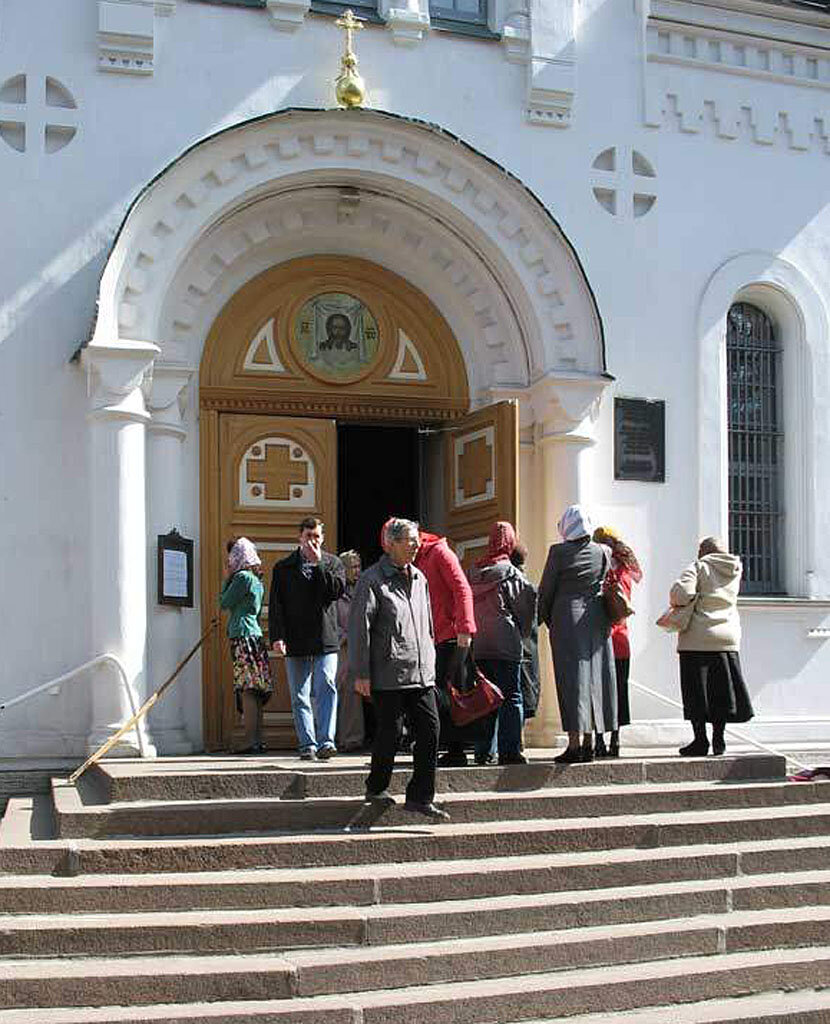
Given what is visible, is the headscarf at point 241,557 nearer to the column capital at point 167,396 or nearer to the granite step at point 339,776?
the column capital at point 167,396

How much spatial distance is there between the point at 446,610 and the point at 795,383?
18.7 ft

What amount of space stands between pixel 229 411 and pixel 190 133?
222 cm

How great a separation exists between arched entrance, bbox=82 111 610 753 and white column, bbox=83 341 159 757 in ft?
0.04

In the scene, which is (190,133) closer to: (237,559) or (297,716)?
(237,559)

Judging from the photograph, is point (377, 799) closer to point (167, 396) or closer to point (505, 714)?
point (505, 714)

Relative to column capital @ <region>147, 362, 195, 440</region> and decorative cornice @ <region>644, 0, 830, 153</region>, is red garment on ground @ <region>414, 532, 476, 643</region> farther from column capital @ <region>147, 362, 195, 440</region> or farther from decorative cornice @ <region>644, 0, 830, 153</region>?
decorative cornice @ <region>644, 0, 830, 153</region>

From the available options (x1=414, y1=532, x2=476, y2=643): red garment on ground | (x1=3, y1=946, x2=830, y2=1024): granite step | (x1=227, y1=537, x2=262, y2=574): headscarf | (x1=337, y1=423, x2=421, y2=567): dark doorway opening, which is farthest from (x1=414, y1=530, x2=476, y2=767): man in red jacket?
(x1=337, y1=423, x2=421, y2=567): dark doorway opening

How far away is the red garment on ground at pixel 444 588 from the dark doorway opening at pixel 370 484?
22.6 ft

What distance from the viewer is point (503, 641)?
1009cm

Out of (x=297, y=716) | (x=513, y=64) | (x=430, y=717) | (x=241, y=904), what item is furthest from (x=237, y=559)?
(x=513, y=64)

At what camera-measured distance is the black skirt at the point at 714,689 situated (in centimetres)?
1104

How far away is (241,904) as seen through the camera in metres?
7.82

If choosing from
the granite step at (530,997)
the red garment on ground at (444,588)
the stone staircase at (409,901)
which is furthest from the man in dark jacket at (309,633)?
the granite step at (530,997)

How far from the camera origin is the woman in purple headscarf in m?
11.3
